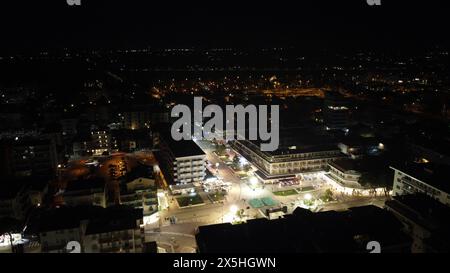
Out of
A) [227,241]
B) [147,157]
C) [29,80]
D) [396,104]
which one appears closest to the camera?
[227,241]

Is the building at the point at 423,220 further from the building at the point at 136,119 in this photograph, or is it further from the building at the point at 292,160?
the building at the point at 136,119

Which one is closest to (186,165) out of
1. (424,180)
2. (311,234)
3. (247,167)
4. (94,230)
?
(247,167)

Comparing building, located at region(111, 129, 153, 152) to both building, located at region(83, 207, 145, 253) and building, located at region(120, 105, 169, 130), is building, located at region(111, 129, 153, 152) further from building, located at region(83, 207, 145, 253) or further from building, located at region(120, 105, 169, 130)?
building, located at region(83, 207, 145, 253)

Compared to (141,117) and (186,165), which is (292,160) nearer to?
(186,165)
